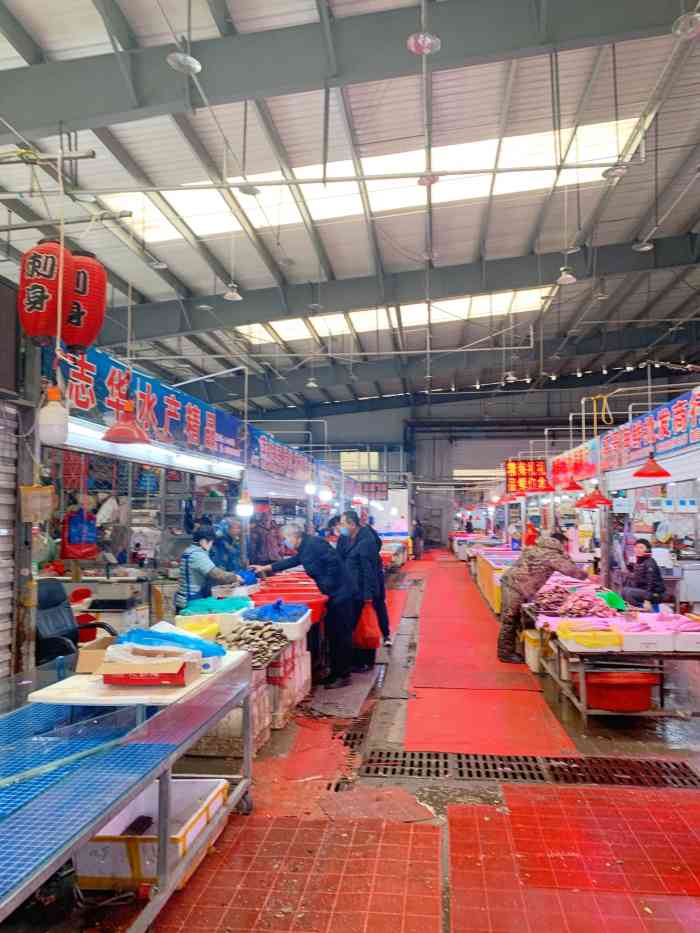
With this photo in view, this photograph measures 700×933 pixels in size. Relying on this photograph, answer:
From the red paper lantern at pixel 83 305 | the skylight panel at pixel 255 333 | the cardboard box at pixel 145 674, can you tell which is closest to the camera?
the cardboard box at pixel 145 674

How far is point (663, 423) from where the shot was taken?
31.6 ft

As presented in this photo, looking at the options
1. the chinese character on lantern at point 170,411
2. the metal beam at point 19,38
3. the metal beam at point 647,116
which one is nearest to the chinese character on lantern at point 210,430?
the chinese character on lantern at point 170,411

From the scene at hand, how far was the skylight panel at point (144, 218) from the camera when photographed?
862cm

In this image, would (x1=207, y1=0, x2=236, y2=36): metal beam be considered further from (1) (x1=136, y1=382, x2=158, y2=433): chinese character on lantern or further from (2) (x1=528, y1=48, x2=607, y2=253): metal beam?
(1) (x1=136, y1=382, x2=158, y2=433): chinese character on lantern

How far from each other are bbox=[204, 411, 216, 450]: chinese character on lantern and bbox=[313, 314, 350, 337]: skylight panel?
21.9 feet

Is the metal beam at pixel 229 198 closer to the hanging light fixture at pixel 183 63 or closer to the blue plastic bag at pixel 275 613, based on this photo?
the hanging light fixture at pixel 183 63

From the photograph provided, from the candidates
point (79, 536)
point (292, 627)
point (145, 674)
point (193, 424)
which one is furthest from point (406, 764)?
point (79, 536)

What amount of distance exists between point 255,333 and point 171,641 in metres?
12.8

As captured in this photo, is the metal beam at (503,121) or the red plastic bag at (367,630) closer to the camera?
the metal beam at (503,121)

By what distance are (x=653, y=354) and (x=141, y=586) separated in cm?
2149

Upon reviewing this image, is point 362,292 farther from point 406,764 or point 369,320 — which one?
point 406,764

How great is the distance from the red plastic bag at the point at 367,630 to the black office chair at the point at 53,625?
3.26 metres

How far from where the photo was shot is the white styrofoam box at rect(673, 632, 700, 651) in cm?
549

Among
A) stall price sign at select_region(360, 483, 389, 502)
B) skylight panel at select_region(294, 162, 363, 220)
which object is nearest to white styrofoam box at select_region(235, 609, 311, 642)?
skylight panel at select_region(294, 162, 363, 220)
